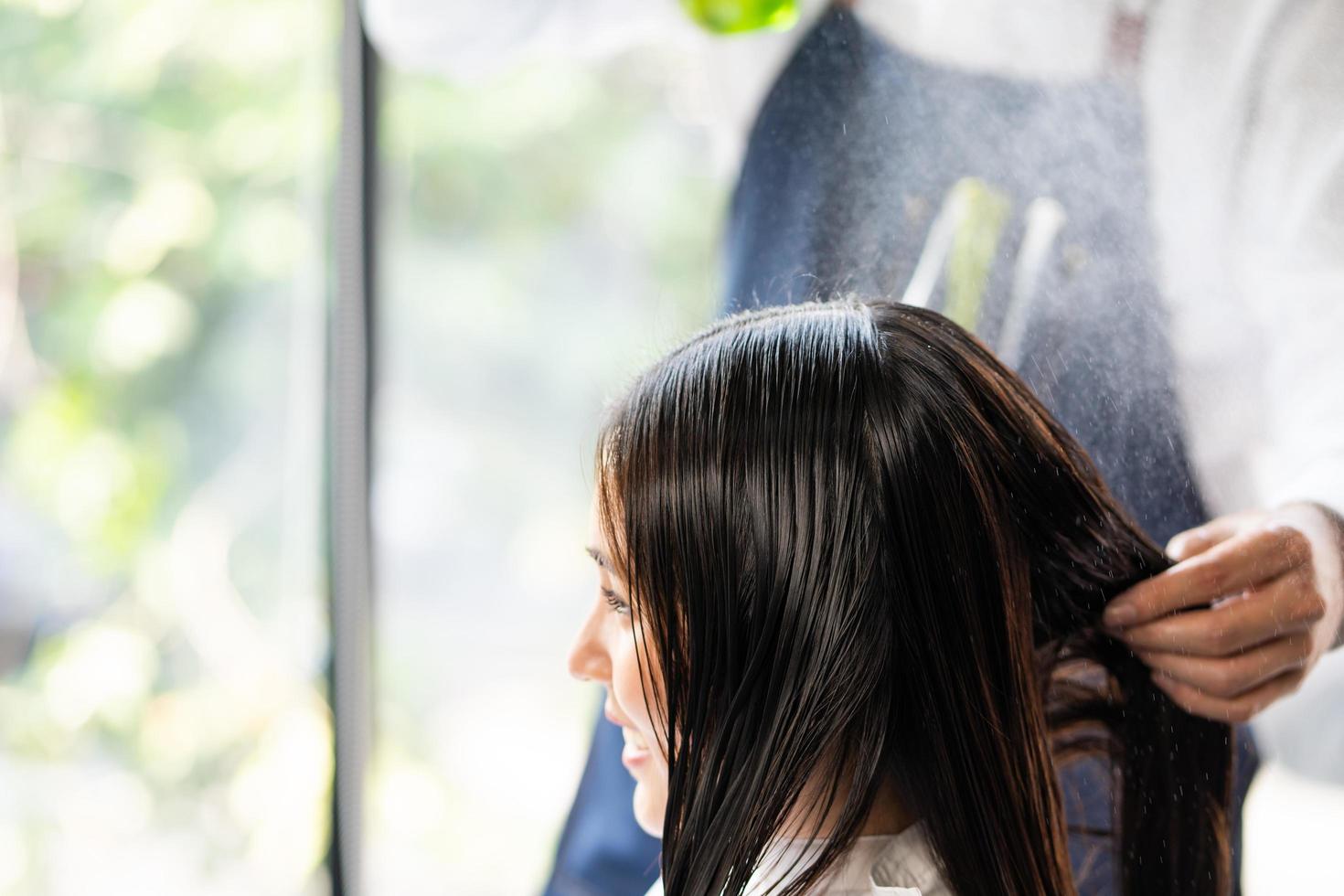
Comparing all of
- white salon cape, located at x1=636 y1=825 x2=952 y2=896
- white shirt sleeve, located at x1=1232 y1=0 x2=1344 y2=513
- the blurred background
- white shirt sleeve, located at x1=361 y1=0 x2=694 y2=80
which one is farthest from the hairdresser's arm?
the blurred background

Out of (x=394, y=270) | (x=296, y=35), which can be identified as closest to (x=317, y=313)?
(x=394, y=270)

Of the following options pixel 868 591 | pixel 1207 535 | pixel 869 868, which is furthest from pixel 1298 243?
pixel 869 868

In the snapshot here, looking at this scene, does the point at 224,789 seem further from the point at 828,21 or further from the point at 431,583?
the point at 828,21

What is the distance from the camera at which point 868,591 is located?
0.59m

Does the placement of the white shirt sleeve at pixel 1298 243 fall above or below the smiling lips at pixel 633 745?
above

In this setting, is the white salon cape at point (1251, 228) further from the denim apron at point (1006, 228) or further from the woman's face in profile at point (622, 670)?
the woman's face in profile at point (622, 670)

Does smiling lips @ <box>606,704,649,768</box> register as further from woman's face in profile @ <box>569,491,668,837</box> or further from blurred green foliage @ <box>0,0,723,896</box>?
blurred green foliage @ <box>0,0,723,896</box>

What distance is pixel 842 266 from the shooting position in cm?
73

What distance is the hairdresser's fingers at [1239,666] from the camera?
0.56 m

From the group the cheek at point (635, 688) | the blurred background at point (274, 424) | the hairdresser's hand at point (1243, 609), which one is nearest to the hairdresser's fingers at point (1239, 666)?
the hairdresser's hand at point (1243, 609)

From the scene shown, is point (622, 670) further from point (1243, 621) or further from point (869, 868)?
point (1243, 621)

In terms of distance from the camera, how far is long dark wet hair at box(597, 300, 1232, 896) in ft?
1.93

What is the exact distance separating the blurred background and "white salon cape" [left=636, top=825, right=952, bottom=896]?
79 cm

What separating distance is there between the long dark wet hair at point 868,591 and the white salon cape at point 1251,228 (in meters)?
0.07
